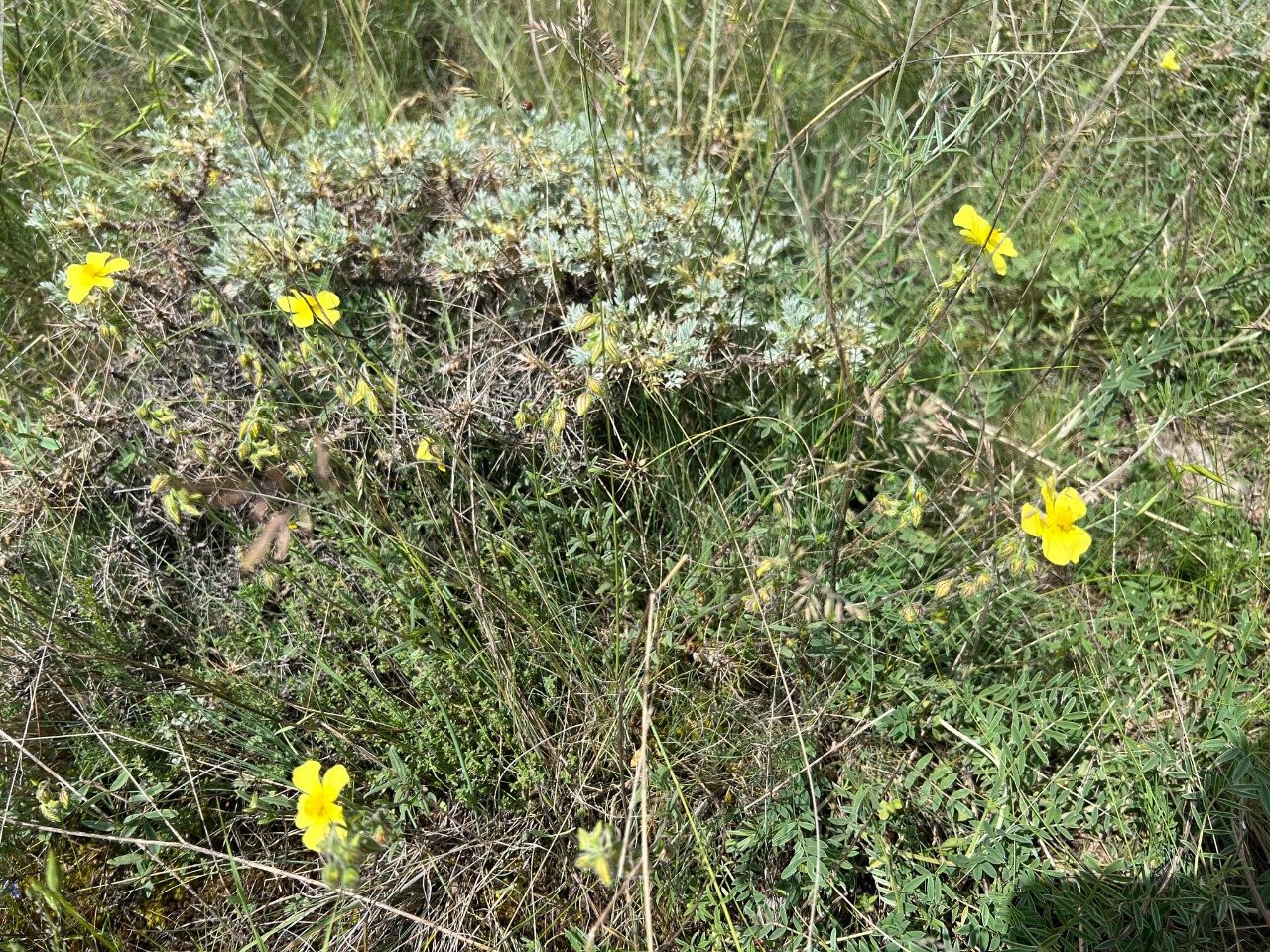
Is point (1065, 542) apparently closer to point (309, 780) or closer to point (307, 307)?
point (309, 780)

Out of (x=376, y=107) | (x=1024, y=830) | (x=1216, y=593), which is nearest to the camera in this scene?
(x=1024, y=830)

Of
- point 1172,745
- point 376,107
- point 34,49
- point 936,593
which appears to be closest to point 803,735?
point 936,593

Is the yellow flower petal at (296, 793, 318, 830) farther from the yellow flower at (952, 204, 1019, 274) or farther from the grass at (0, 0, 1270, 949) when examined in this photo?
the yellow flower at (952, 204, 1019, 274)

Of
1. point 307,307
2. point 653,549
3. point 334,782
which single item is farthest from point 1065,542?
point 307,307

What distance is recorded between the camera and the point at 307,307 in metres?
1.68

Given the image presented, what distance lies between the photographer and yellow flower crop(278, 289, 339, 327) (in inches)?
62.1

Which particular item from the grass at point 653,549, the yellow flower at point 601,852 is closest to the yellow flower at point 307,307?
the grass at point 653,549

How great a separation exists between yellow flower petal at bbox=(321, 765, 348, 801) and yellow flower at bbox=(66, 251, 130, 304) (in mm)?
997

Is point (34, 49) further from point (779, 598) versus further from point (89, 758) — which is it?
point (779, 598)

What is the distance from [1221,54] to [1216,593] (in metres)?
1.63

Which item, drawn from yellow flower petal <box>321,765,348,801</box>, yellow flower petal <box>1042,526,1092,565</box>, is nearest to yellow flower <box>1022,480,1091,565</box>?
yellow flower petal <box>1042,526,1092,565</box>

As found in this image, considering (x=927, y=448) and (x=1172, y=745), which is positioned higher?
(x=927, y=448)

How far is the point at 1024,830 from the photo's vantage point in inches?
63.1

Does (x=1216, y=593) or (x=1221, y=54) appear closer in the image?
(x=1216, y=593)
